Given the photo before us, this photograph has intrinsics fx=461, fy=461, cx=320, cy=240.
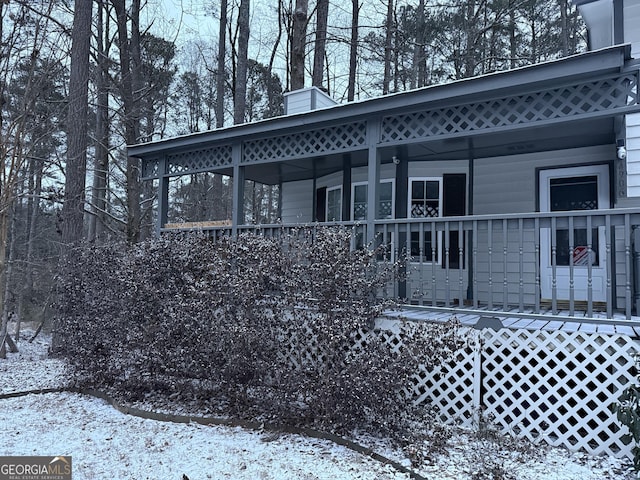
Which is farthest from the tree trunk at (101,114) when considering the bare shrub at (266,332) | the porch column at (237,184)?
the bare shrub at (266,332)

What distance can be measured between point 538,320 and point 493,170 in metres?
3.52

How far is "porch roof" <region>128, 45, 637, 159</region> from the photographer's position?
425 centimetres

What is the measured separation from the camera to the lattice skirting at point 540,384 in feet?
13.0

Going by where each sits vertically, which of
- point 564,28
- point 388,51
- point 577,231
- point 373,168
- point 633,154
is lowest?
point 577,231

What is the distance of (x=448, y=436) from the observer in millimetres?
4246

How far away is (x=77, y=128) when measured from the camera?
370 inches

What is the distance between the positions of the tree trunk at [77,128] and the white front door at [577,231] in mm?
8452

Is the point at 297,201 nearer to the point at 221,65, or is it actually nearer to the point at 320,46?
the point at 320,46

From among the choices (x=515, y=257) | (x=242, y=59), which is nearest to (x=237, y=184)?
(x=515, y=257)

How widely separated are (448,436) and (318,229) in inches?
90.1

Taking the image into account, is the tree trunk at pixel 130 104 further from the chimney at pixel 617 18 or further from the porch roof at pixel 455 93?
the chimney at pixel 617 18

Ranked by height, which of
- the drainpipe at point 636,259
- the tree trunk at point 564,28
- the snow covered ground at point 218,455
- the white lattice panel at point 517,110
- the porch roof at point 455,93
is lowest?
the snow covered ground at point 218,455

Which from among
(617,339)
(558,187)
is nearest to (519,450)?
(617,339)

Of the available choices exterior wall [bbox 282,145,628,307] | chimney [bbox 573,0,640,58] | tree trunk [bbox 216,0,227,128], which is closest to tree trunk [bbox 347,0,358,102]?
tree trunk [bbox 216,0,227,128]
